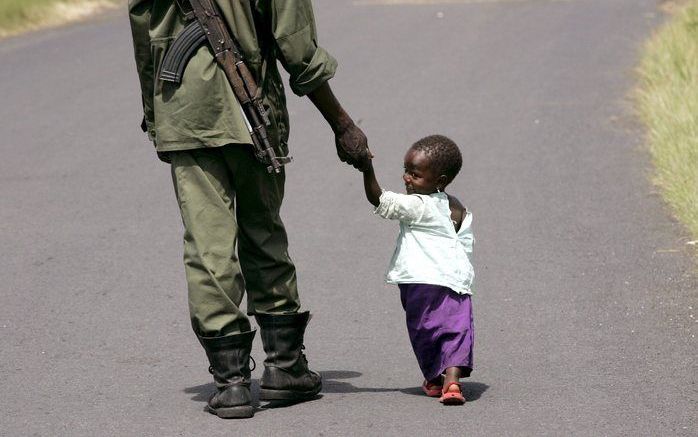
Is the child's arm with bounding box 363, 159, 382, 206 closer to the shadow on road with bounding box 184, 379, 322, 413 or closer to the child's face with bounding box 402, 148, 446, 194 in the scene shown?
the child's face with bounding box 402, 148, 446, 194

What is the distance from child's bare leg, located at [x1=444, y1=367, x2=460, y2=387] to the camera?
5.49 meters

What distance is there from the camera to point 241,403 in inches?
209

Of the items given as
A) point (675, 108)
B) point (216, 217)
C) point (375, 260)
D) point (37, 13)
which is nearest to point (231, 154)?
point (216, 217)

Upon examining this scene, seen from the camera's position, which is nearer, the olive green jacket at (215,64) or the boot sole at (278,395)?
the olive green jacket at (215,64)

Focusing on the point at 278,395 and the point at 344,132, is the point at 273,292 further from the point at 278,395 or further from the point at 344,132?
the point at 344,132

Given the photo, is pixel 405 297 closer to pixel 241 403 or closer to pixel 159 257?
pixel 241 403

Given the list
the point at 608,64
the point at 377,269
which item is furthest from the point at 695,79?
the point at 377,269

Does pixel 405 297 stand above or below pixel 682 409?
above

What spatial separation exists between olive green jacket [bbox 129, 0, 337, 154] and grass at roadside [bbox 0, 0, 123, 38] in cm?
1190

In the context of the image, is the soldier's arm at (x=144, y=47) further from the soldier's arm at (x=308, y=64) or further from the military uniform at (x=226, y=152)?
the soldier's arm at (x=308, y=64)

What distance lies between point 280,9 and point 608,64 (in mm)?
10332

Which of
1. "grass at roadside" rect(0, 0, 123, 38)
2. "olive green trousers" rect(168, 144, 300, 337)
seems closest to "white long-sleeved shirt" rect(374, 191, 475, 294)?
"olive green trousers" rect(168, 144, 300, 337)

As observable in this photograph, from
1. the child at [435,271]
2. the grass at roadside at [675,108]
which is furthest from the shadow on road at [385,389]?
the grass at roadside at [675,108]

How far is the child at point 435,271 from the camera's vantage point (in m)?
5.54
